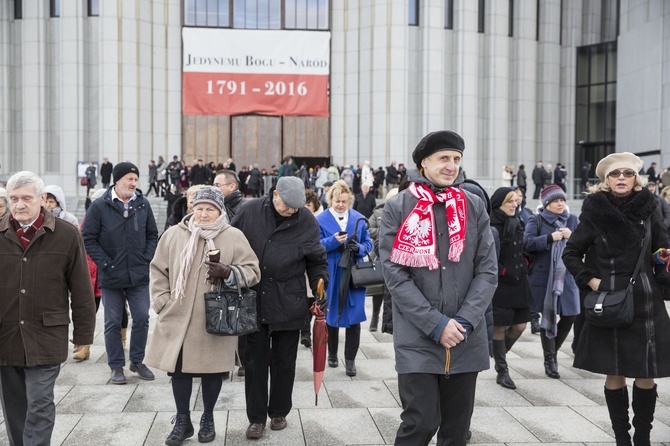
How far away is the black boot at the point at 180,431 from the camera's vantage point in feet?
17.1

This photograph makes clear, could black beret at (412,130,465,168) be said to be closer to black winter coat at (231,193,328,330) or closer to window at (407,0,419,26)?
black winter coat at (231,193,328,330)

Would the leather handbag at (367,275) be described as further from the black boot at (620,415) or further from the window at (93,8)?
the window at (93,8)

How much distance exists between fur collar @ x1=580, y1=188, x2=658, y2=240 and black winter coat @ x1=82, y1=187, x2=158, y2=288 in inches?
185

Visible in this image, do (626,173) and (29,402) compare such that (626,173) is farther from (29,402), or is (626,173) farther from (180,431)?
(29,402)

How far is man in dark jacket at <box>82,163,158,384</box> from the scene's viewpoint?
7.29 meters

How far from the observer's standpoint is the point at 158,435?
216 inches

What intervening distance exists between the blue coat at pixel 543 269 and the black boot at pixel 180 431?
4043mm

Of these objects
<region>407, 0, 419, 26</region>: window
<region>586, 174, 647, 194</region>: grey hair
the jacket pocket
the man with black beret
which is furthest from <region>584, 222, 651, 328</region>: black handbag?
<region>407, 0, 419, 26</region>: window

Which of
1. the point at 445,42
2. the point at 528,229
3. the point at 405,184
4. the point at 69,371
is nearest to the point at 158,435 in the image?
the point at 69,371

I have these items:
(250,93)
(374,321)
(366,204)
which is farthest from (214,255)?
(250,93)

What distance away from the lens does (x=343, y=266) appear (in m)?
7.58

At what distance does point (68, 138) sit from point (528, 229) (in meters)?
26.8

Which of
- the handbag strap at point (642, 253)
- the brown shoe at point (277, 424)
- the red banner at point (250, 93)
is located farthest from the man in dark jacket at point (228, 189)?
the red banner at point (250, 93)

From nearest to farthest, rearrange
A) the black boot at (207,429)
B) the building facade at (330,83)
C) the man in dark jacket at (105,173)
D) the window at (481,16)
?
the black boot at (207,429)
the man in dark jacket at (105,173)
the building facade at (330,83)
the window at (481,16)
